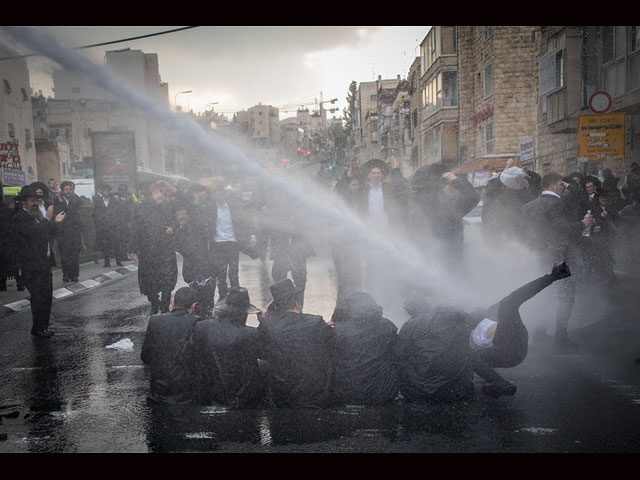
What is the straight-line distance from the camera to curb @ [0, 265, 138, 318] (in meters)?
9.76

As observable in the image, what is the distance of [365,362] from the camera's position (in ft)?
15.6

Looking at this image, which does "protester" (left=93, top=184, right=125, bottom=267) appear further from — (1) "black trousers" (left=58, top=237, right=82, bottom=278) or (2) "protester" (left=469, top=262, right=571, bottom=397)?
(2) "protester" (left=469, top=262, right=571, bottom=397)

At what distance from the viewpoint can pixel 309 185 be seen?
37.9 ft

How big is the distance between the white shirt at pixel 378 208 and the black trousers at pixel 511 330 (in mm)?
3620

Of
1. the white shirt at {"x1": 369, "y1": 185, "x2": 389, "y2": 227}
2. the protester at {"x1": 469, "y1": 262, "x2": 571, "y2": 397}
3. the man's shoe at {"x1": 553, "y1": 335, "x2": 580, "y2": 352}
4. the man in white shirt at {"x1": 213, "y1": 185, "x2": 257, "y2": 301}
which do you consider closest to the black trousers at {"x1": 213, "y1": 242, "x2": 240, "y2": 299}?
the man in white shirt at {"x1": 213, "y1": 185, "x2": 257, "y2": 301}

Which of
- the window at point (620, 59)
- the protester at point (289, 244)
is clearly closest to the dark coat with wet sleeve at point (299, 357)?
the protester at point (289, 244)

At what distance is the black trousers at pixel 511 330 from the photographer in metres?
4.68

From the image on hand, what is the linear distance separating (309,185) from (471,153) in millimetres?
25029

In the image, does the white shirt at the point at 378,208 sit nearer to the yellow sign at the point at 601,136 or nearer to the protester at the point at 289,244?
the protester at the point at 289,244

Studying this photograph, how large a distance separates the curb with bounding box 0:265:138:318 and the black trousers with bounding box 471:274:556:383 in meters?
7.69

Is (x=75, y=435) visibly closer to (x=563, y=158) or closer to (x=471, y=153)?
(x=563, y=158)

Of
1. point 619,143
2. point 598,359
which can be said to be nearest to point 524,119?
point 619,143

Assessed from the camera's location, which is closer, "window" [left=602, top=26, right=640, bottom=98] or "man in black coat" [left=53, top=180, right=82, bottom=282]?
"man in black coat" [left=53, top=180, right=82, bottom=282]
